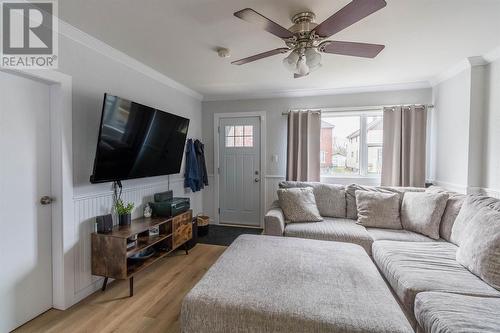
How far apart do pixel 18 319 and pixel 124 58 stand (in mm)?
2497

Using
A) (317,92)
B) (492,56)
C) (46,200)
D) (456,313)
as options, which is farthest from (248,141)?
(456,313)

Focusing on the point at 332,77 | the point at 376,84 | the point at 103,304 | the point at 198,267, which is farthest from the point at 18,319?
the point at 376,84

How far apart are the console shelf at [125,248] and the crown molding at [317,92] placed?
2.46 m

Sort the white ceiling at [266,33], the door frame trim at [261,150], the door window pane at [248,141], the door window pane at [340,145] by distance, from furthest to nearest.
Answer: the door window pane at [248,141]
the door frame trim at [261,150]
the door window pane at [340,145]
the white ceiling at [266,33]

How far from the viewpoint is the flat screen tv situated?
211cm

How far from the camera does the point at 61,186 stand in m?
2.02

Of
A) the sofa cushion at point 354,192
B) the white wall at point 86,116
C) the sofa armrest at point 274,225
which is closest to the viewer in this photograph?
the white wall at point 86,116

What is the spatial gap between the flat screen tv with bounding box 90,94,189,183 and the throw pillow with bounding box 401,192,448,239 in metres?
2.98

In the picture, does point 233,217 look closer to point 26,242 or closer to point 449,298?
point 26,242

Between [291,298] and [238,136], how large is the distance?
3371 millimetres

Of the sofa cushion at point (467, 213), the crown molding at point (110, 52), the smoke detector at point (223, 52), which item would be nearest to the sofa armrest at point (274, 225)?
the sofa cushion at point (467, 213)

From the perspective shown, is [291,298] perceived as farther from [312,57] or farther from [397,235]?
[397,235]

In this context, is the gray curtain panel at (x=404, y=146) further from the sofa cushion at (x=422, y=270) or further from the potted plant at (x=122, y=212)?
the potted plant at (x=122, y=212)

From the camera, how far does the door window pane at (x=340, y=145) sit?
12.9 ft
